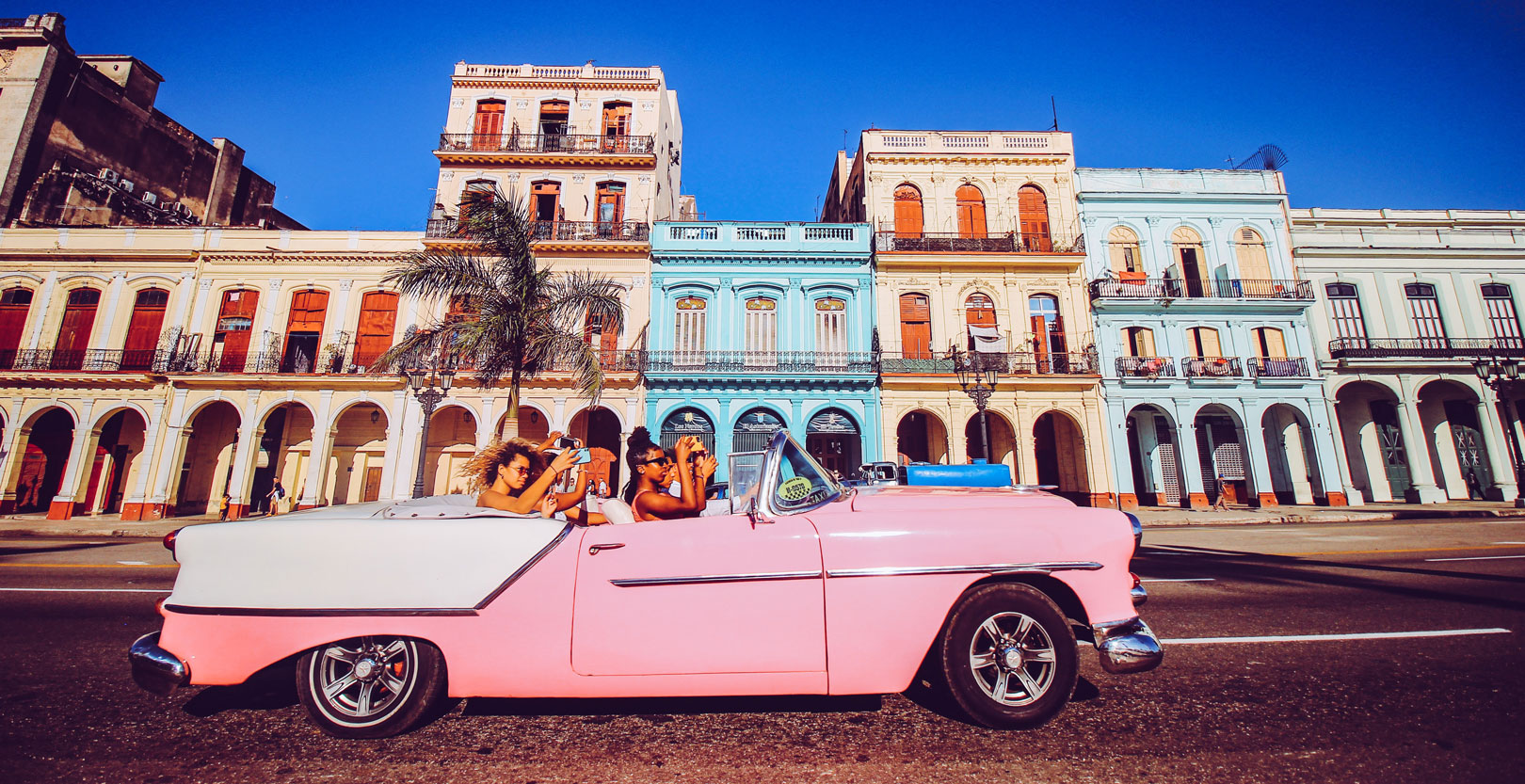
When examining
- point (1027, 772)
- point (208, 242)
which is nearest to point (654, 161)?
point (208, 242)

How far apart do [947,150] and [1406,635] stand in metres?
20.6

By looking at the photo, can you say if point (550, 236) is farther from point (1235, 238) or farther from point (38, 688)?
point (1235, 238)

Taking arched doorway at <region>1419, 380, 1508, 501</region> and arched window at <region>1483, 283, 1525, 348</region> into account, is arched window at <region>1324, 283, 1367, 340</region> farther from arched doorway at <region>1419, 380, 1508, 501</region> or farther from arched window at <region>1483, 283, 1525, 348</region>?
arched window at <region>1483, 283, 1525, 348</region>

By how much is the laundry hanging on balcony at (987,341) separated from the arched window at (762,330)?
269 inches

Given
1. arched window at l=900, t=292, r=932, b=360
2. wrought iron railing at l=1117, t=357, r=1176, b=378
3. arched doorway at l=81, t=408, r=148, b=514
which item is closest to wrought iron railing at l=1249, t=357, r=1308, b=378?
wrought iron railing at l=1117, t=357, r=1176, b=378

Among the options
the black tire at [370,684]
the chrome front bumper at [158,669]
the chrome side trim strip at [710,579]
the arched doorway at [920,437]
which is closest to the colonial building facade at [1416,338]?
the arched doorway at [920,437]

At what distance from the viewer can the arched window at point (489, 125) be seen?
2091 centimetres

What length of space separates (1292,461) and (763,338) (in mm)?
19243

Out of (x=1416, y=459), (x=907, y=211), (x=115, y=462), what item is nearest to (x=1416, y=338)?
(x=1416, y=459)

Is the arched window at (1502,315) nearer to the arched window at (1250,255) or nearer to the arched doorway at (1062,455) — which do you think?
the arched window at (1250,255)

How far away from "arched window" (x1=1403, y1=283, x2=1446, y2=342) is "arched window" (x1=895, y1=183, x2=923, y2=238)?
60.7 feet

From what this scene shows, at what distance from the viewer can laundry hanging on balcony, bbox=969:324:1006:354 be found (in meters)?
19.4

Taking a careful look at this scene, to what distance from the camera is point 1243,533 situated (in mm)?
12781

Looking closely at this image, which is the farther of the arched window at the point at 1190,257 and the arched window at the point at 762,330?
the arched window at the point at 1190,257
